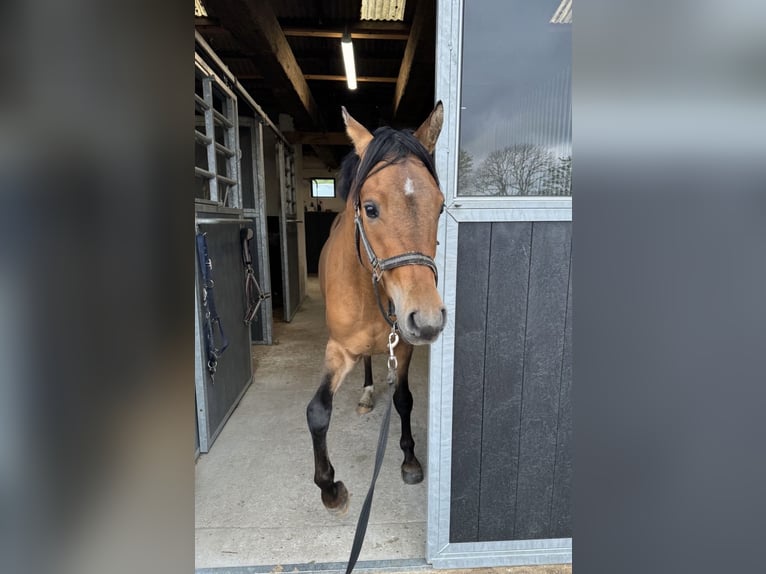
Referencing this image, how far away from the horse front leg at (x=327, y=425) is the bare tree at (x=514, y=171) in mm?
879

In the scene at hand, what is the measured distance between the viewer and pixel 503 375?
138cm

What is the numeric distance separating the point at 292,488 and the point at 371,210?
55.9 inches

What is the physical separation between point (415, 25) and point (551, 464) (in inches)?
137

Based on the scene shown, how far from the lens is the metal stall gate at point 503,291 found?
47.6 inches

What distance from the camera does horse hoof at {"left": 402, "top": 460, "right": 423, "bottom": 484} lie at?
1.88 meters

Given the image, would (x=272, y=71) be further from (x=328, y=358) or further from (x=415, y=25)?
(x=328, y=358)

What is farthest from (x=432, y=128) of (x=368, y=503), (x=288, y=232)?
(x=288, y=232)

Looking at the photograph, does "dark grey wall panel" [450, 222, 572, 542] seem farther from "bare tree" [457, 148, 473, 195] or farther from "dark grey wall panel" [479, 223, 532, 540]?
"bare tree" [457, 148, 473, 195]

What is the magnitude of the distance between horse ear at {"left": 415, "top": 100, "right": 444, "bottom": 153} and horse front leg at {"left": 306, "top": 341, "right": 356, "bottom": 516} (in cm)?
87

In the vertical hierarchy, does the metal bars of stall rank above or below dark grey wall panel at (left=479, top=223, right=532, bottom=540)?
above

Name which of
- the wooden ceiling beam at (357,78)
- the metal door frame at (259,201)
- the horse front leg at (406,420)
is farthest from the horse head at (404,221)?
the wooden ceiling beam at (357,78)

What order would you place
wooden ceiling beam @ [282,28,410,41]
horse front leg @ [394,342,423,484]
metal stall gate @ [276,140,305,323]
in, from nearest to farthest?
horse front leg @ [394,342,423,484] → wooden ceiling beam @ [282,28,410,41] → metal stall gate @ [276,140,305,323]

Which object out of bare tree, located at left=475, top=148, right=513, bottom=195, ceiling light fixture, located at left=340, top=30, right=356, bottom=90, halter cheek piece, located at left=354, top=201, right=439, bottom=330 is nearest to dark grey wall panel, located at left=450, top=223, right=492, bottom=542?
bare tree, located at left=475, top=148, right=513, bottom=195

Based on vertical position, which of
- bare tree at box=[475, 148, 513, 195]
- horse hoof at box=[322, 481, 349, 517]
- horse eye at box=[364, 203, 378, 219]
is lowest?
horse hoof at box=[322, 481, 349, 517]
